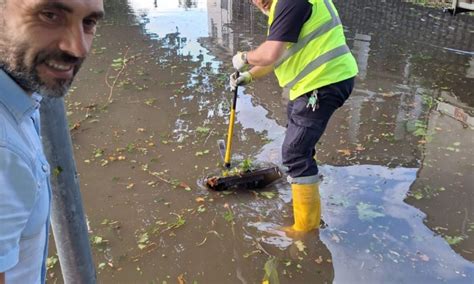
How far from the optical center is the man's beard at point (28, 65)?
3.73 ft

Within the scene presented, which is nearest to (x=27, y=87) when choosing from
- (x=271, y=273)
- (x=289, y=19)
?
(x=289, y=19)

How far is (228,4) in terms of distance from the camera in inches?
498

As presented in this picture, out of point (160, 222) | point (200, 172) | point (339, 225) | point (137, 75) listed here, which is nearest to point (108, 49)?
point (137, 75)

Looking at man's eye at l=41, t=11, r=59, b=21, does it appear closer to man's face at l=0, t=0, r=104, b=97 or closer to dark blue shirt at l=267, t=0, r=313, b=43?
man's face at l=0, t=0, r=104, b=97

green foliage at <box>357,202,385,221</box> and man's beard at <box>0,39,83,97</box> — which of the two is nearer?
man's beard at <box>0,39,83,97</box>

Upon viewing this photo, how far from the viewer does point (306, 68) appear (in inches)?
139

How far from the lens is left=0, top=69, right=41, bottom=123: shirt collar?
43.5 inches

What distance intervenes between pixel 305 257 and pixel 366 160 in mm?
1800

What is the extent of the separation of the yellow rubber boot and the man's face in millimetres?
2694

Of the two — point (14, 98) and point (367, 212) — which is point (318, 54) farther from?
point (14, 98)

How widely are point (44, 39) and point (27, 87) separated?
0.45ft

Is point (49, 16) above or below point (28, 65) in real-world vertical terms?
above

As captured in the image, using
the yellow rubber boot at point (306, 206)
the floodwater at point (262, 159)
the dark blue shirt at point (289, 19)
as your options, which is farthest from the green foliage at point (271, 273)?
the dark blue shirt at point (289, 19)

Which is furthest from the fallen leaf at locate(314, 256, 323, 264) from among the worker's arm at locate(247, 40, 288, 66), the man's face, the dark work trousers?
the man's face
